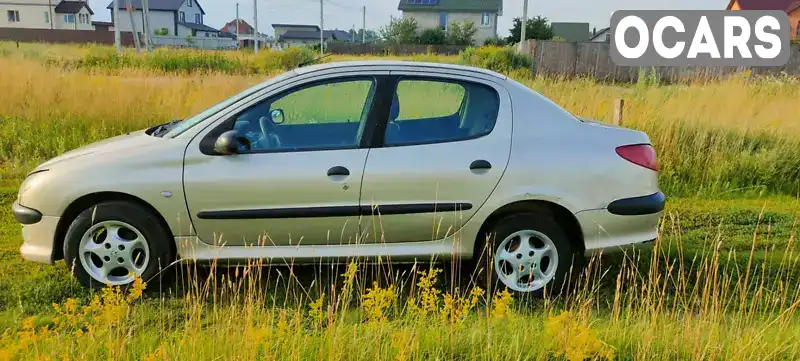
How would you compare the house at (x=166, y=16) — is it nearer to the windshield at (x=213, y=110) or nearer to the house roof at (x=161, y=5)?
the house roof at (x=161, y=5)

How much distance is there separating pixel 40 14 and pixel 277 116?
→ 79.0 metres

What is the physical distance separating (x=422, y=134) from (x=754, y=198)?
5.41 m

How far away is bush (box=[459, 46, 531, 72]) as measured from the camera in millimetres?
22359

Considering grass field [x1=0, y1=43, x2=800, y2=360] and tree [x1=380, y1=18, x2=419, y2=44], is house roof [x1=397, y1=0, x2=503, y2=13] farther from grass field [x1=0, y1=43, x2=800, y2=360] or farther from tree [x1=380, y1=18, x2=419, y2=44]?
grass field [x1=0, y1=43, x2=800, y2=360]

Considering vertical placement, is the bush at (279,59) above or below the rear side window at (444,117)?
above

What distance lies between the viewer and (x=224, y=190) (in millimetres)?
3943

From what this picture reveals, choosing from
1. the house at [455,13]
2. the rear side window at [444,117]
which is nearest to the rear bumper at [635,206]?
the rear side window at [444,117]

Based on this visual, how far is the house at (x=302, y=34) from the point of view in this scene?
90.5 m

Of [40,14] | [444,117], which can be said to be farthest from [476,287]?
[40,14]

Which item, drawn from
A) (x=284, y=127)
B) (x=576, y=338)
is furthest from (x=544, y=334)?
(x=284, y=127)

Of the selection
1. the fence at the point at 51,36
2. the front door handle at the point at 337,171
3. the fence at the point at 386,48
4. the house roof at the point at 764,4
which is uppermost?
the house roof at the point at 764,4

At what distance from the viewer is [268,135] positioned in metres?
4.32

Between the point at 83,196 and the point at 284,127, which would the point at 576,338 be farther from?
the point at 83,196

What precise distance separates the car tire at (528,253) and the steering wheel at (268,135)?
1.58 m
